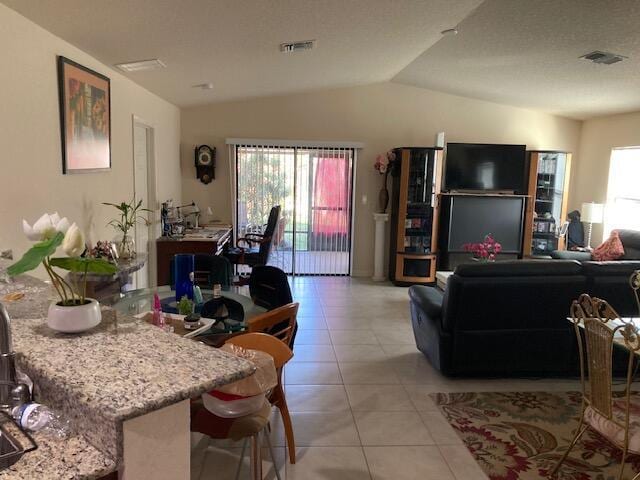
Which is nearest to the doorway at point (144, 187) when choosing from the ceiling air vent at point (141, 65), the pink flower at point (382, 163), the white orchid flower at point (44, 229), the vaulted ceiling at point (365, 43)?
the vaulted ceiling at point (365, 43)

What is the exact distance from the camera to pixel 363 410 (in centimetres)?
315

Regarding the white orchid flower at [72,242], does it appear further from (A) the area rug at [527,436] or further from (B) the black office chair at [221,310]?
(A) the area rug at [527,436]

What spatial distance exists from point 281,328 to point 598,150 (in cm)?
628

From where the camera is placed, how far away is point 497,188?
6848mm

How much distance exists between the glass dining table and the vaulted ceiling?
1634mm

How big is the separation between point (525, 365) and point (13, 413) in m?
3.36

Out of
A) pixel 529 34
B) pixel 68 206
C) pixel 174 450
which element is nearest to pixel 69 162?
pixel 68 206

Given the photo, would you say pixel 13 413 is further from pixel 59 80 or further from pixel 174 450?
pixel 59 80

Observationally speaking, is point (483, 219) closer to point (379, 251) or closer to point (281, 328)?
point (379, 251)

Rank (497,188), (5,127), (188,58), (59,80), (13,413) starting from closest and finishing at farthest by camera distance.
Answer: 1. (13,413)
2. (5,127)
3. (59,80)
4. (188,58)
5. (497,188)

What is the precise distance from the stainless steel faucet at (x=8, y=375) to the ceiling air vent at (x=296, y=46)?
330 centimetres

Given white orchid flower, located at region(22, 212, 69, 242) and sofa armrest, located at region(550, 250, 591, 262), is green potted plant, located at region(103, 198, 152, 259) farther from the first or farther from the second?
sofa armrest, located at region(550, 250, 591, 262)

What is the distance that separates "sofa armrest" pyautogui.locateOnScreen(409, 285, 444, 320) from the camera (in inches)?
144

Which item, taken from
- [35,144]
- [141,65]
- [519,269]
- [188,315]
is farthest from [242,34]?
[519,269]
